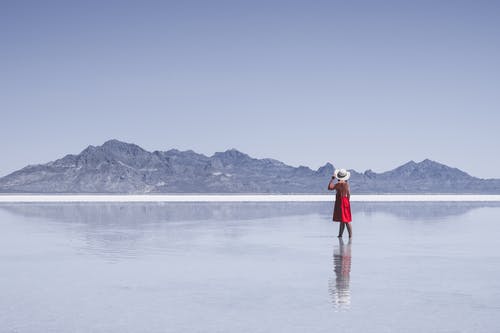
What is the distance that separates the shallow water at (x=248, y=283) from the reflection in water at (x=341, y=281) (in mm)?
18

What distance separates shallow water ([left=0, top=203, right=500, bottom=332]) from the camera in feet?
30.0

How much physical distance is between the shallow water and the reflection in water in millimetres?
18

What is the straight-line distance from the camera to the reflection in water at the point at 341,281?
34.0 ft

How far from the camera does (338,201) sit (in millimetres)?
21969

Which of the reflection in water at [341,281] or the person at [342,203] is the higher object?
the person at [342,203]

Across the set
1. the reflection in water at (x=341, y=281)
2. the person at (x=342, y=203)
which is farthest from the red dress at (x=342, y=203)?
the reflection in water at (x=341, y=281)

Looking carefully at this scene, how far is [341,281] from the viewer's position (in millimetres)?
12367

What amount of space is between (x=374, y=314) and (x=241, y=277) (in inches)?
153

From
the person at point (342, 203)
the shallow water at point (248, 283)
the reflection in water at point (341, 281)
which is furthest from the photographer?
the person at point (342, 203)

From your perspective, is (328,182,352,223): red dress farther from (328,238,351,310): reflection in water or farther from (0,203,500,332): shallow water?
(328,238,351,310): reflection in water

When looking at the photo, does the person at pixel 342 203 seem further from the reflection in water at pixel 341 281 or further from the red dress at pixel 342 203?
the reflection in water at pixel 341 281

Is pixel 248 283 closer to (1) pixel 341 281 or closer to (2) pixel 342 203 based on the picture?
(1) pixel 341 281

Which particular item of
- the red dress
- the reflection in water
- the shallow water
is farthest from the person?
the reflection in water

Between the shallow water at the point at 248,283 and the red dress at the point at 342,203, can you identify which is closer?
the shallow water at the point at 248,283
